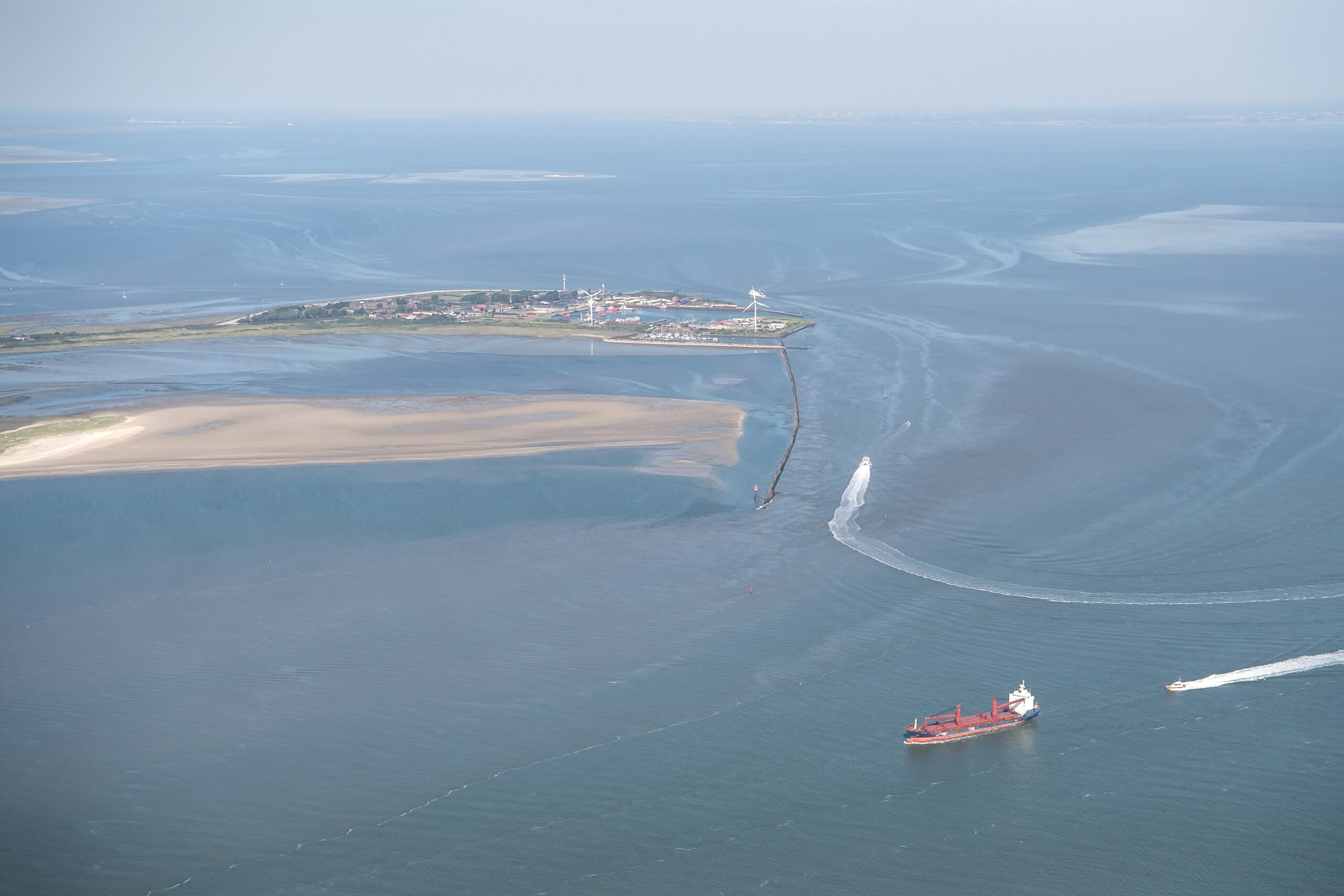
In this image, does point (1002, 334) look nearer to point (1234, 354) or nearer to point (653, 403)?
point (1234, 354)

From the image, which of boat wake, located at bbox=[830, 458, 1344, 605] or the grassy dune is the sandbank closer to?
the grassy dune

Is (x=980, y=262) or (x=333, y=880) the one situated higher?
(x=980, y=262)

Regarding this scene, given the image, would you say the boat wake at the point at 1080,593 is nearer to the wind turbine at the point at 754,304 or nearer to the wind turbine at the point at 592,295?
the wind turbine at the point at 754,304

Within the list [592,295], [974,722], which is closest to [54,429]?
[592,295]

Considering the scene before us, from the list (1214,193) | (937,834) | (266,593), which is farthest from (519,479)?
(1214,193)

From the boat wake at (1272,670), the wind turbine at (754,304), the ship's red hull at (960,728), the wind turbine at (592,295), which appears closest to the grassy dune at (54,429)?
the wind turbine at (592,295)

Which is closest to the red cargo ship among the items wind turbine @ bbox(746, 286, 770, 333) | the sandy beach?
the sandy beach
